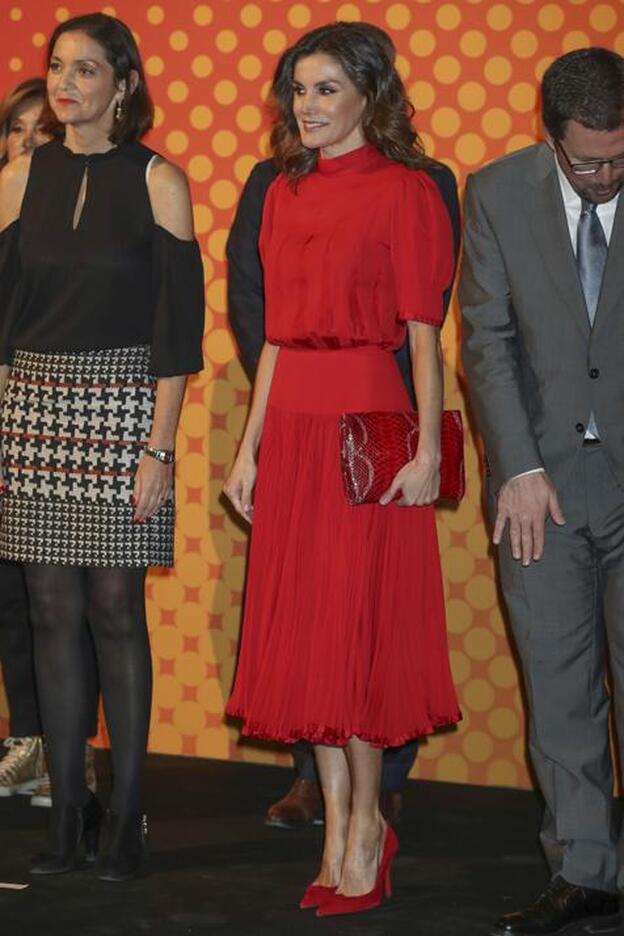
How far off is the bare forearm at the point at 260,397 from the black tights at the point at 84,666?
1.23ft

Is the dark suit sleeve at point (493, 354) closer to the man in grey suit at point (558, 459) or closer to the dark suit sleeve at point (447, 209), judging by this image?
the man in grey suit at point (558, 459)

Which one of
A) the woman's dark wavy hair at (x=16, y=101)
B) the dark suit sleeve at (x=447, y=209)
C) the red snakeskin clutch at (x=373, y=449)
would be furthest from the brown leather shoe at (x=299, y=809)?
the woman's dark wavy hair at (x=16, y=101)

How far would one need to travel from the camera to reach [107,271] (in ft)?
11.0

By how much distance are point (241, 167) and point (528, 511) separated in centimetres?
175

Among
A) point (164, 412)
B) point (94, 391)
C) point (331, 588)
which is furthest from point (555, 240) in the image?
point (94, 391)

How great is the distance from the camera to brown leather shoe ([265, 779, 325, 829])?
390 centimetres

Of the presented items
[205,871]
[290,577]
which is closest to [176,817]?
[205,871]

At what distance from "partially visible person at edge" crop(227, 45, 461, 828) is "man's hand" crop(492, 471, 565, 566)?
0.90m

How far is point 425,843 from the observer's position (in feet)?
12.3

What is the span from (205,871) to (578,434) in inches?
50.8

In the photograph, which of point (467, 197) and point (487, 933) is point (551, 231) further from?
point (487, 933)

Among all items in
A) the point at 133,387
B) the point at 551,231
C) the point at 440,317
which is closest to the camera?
the point at 551,231

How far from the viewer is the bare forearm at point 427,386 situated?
124 inches

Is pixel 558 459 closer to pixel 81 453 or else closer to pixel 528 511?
pixel 528 511
